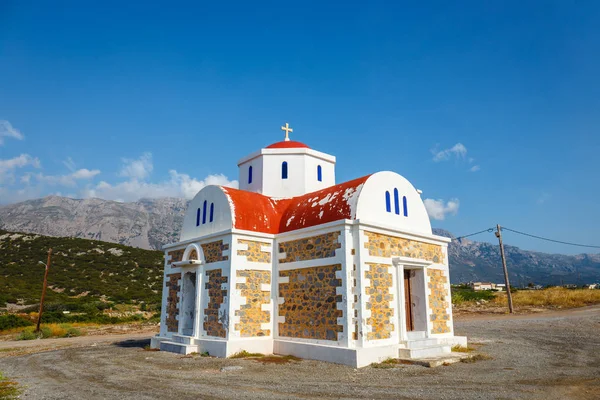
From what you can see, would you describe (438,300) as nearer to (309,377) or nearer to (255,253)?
(255,253)

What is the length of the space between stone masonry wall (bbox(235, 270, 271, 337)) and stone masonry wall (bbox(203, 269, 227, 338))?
1.96ft

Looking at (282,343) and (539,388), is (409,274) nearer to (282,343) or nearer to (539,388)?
(282,343)

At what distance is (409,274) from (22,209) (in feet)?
590

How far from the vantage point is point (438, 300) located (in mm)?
Answer: 14523

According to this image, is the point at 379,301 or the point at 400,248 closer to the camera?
the point at 379,301

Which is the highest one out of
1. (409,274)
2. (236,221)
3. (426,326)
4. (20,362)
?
(236,221)

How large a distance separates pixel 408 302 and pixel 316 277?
376 centimetres

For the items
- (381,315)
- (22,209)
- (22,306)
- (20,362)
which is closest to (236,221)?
(381,315)

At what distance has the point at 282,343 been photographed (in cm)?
1318

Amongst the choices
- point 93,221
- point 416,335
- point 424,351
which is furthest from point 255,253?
point 93,221

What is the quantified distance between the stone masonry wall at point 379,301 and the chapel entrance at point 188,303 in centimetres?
722

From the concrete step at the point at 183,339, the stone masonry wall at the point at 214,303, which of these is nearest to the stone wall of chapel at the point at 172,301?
the concrete step at the point at 183,339

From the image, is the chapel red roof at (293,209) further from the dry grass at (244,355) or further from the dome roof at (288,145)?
the dry grass at (244,355)

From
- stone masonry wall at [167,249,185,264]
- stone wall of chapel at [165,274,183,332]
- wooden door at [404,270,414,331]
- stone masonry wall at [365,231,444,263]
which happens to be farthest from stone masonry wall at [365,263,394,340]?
stone masonry wall at [167,249,185,264]
